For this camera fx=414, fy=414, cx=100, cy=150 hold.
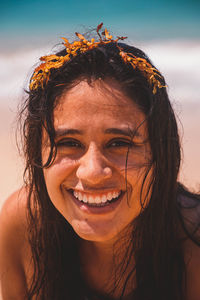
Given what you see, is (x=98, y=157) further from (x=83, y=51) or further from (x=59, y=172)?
(x=83, y=51)

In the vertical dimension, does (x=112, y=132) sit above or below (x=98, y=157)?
above

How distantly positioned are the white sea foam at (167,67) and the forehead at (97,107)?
5375 millimetres

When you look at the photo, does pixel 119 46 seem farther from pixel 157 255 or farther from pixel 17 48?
pixel 17 48

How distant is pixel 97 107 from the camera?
188 centimetres

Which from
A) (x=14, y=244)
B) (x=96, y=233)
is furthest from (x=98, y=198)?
(x=14, y=244)

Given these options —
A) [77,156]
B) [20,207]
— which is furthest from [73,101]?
[20,207]

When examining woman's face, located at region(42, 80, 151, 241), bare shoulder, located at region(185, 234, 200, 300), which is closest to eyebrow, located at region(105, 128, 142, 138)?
woman's face, located at region(42, 80, 151, 241)

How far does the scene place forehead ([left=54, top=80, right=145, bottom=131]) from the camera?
1875 millimetres

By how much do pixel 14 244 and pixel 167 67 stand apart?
6.34m

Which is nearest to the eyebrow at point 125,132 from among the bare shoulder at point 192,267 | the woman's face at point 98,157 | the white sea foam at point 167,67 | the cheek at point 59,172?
the woman's face at point 98,157

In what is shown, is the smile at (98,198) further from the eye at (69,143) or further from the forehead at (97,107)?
the forehead at (97,107)

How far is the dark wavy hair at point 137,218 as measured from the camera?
2.02 meters

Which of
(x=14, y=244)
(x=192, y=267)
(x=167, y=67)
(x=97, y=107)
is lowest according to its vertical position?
(x=192, y=267)

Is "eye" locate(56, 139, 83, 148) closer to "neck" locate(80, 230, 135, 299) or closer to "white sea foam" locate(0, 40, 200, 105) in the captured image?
"neck" locate(80, 230, 135, 299)
